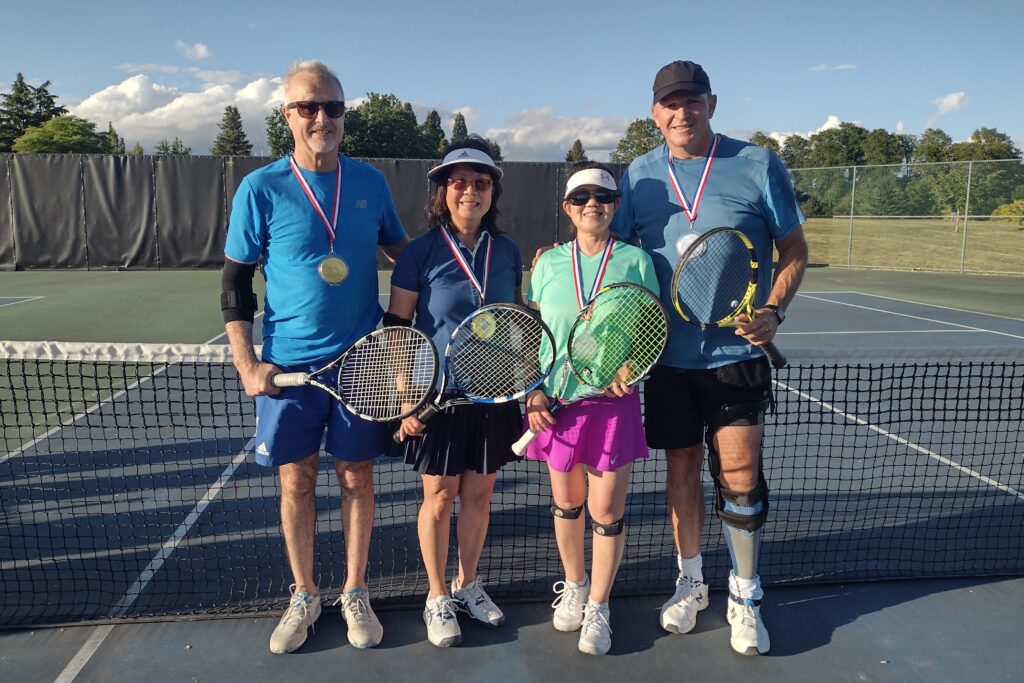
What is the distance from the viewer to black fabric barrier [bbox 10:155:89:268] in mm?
16750

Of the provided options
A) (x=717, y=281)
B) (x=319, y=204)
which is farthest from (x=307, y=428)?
(x=717, y=281)

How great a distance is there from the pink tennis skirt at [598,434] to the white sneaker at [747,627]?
67 cm

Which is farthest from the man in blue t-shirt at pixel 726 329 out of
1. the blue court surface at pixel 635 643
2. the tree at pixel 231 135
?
the tree at pixel 231 135

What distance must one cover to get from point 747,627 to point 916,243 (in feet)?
76.0

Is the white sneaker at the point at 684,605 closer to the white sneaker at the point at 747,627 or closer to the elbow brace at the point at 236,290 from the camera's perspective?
the white sneaker at the point at 747,627

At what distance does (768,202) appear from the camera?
2428mm

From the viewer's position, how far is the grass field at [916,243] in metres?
18.7

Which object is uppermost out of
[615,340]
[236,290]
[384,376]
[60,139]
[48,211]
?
[60,139]

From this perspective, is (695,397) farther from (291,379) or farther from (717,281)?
(291,379)

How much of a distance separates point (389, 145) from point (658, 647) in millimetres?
66039

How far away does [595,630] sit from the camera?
2.52m

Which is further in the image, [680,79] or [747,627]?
[747,627]

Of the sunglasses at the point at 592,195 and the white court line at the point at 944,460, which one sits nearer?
the sunglasses at the point at 592,195

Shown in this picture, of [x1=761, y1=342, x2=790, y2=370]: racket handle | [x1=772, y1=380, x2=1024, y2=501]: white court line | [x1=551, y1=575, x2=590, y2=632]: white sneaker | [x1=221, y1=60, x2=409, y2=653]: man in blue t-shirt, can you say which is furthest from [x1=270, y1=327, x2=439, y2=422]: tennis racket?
[x1=772, y1=380, x2=1024, y2=501]: white court line
